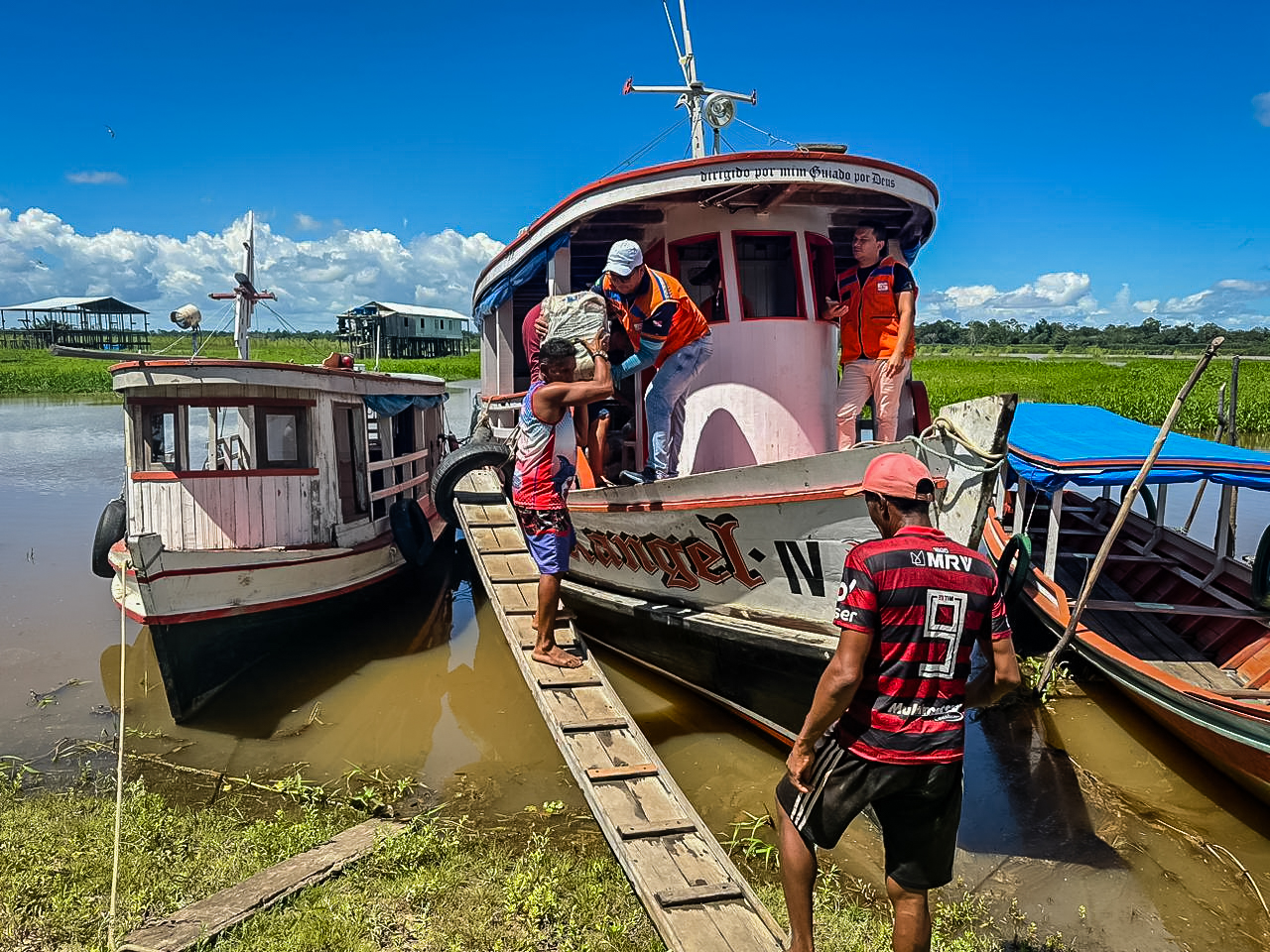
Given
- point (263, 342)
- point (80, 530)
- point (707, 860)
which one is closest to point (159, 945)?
point (707, 860)

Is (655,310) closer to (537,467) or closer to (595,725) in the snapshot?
(537,467)

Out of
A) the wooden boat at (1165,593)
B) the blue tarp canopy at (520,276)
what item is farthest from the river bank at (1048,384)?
the blue tarp canopy at (520,276)

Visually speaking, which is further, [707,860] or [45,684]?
[45,684]

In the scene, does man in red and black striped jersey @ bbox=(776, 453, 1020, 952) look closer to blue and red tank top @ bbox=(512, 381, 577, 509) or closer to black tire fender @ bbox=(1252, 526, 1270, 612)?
blue and red tank top @ bbox=(512, 381, 577, 509)

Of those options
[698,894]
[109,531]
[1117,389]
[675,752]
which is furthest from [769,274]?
[1117,389]

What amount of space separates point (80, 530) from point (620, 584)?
9858 millimetres

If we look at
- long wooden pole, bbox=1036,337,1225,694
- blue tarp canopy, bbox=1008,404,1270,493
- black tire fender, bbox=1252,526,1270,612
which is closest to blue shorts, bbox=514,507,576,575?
long wooden pole, bbox=1036,337,1225,694

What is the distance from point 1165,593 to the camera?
775cm

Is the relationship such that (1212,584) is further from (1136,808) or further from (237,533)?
(237,533)

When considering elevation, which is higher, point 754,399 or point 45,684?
Result: point 754,399

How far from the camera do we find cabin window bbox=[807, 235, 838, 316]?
6.36 meters

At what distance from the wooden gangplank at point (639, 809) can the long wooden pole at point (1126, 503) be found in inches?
146

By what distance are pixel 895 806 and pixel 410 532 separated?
21.7 feet

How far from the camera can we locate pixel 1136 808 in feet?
17.1
